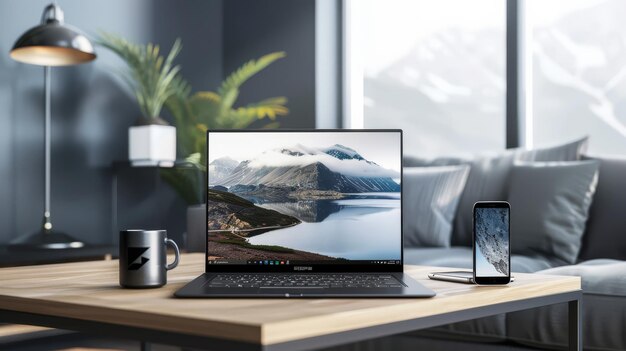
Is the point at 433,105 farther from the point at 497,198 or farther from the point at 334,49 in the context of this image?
the point at 497,198

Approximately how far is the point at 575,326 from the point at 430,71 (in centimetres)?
294

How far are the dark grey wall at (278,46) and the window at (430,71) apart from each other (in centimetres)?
24

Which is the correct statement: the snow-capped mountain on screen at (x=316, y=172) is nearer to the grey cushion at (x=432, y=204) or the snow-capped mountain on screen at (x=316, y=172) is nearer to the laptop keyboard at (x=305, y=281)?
the laptop keyboard at (x=305, y=281)

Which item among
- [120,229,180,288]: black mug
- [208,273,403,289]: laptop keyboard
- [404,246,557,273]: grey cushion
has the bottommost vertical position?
[404,246,557,273]: grey cushion

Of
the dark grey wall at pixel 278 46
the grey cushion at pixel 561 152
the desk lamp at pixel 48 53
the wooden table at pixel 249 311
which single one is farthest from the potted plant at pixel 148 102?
the wooden table at pixel 249 311

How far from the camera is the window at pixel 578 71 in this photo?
3443 millimetres

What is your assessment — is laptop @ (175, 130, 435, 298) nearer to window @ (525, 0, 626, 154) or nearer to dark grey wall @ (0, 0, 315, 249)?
window @ (525, 0, 626, 154)

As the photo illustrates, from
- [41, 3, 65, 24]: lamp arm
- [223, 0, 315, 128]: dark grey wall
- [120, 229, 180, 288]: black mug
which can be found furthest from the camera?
[223, 0, 315, 128]: dark grey wall

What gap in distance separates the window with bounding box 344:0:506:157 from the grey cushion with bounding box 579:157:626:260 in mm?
1083

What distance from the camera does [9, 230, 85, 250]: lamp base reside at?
3.28 metres

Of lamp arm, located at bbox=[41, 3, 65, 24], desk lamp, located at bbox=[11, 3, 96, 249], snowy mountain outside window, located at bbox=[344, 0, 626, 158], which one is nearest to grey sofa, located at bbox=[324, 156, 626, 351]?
snowy mountain outside window, located at bbox=[344, 0, 626, 158]

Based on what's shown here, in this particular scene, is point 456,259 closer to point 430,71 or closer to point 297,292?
point 297,292

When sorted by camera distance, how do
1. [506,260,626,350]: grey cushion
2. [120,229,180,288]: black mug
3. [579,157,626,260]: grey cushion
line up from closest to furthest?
[120,229,180,288]: black mug → [506,260,626,350]: grey cushion → [579,157,626,260]: grey cushion

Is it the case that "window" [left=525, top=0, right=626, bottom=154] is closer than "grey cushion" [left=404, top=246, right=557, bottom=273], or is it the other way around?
"grey cushion" [left=404, top=246, right=557, bottom=273]
